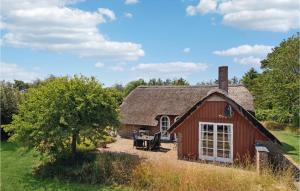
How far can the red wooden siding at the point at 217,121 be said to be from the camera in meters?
17.3

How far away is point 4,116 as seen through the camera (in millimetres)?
25234

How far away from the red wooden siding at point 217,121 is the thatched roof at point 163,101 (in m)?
7.42

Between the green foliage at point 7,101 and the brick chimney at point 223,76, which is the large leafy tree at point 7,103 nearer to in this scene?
the green foliage at point 7,101

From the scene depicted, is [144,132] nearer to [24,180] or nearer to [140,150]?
[140,150]

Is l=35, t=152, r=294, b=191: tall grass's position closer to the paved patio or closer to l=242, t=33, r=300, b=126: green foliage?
the paved patio

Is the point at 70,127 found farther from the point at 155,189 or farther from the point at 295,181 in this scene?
the point at 295,181

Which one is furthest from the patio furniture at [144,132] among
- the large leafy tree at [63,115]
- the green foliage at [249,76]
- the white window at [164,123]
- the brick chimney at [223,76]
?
the green foliage at [249,76]

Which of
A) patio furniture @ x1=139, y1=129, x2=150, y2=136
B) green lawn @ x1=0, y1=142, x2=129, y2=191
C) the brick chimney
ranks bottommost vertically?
green lawn @ x1=0, y1=142, x2=129, y2=191

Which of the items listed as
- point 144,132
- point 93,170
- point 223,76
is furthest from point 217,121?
point 144,132

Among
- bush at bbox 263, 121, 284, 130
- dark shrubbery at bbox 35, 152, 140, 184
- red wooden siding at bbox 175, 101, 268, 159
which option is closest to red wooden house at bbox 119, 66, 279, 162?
red wooden siding at bbox 175, 101, 268, 159

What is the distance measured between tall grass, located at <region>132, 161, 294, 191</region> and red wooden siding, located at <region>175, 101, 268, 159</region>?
387 cm

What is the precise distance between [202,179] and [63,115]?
726cm

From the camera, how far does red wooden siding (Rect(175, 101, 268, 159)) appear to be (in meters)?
17.3

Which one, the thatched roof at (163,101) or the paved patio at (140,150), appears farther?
the thatched roof at (163,101)
